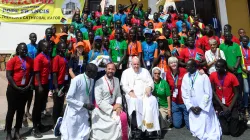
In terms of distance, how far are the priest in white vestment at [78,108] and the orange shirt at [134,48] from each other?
7.43 ft

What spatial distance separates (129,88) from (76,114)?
1.36 metres

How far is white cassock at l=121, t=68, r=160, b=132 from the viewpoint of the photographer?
5312 mm

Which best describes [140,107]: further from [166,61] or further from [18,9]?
[18,9]

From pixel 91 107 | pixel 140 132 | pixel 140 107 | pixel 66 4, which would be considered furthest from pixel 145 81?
pixel 66 4

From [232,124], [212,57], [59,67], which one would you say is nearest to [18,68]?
[59,67]

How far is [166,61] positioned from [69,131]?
125 inches

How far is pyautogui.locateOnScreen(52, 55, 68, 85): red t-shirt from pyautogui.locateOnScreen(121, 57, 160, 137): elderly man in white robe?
125 centimetres

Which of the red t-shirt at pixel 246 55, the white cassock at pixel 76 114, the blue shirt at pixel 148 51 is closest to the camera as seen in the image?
the white cassock at pixel 76 114

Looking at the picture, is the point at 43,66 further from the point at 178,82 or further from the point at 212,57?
the point at 212,57

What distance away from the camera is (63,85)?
5754mm

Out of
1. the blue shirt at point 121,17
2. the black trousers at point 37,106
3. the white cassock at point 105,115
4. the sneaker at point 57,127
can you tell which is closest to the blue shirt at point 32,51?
the black trousers at point 37,106

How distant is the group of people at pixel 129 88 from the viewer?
4.89 metres

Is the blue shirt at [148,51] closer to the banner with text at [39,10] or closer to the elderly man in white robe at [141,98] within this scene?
the elderly man in white robe at [141,98]

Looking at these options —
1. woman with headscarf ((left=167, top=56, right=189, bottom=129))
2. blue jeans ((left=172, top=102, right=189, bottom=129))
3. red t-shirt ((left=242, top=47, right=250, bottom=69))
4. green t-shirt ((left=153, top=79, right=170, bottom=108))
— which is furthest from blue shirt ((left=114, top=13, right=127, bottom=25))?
blue jeans ((left=172, top=102, right=189, bottom=129))
